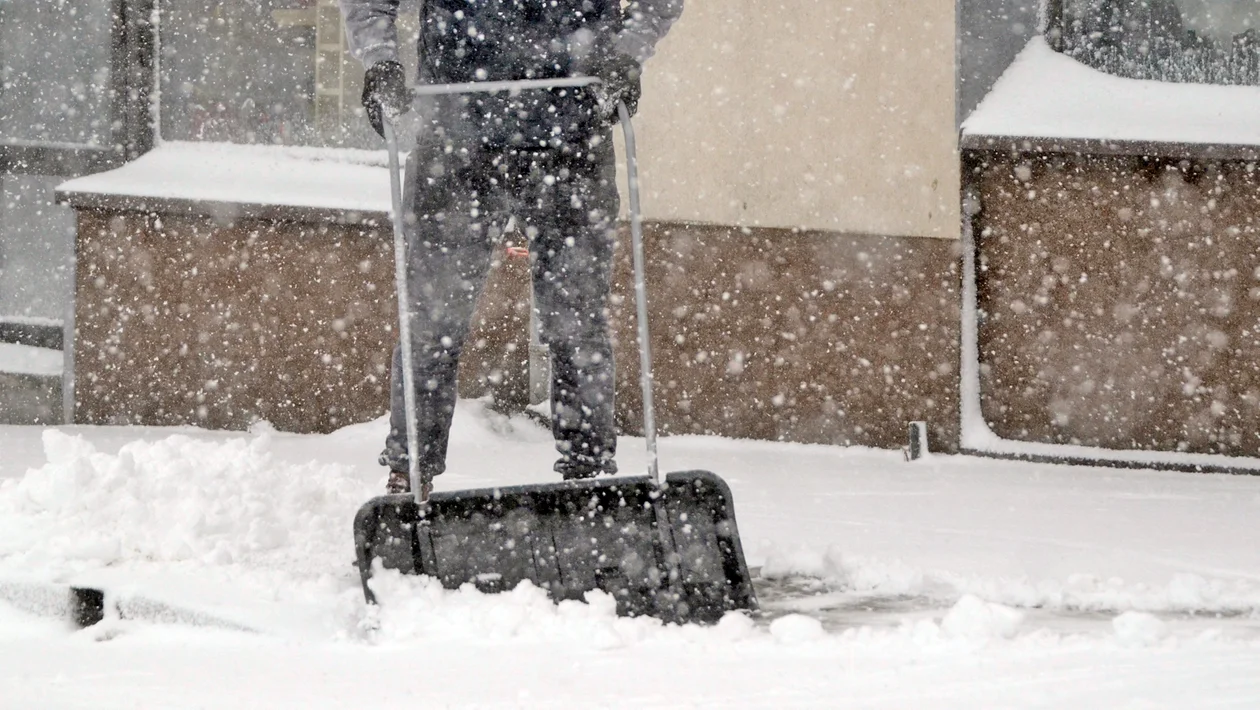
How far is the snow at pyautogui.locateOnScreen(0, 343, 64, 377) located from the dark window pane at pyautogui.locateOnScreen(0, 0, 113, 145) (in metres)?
0.94

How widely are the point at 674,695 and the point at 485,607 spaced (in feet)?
1.90

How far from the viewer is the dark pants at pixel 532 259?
3559 mm

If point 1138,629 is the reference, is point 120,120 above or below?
above

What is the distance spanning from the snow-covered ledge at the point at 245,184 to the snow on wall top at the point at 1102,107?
98.2 inches

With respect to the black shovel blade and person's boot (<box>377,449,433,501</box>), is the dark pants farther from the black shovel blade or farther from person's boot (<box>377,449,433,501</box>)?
the black shovel blade

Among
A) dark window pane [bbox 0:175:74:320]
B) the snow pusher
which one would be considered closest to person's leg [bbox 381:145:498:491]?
the snow pusher

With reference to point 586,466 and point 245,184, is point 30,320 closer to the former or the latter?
point 245,184

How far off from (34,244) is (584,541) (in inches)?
159

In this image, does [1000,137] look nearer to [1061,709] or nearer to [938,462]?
[938,462]

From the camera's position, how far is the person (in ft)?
11.6

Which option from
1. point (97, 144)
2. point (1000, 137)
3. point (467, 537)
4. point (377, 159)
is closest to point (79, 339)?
point (97, 144)

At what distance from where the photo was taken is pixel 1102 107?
16.0ft

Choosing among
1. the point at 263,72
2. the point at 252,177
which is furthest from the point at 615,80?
the point at 263,72

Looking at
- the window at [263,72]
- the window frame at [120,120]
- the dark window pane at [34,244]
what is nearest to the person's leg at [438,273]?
the window at [263,72]
